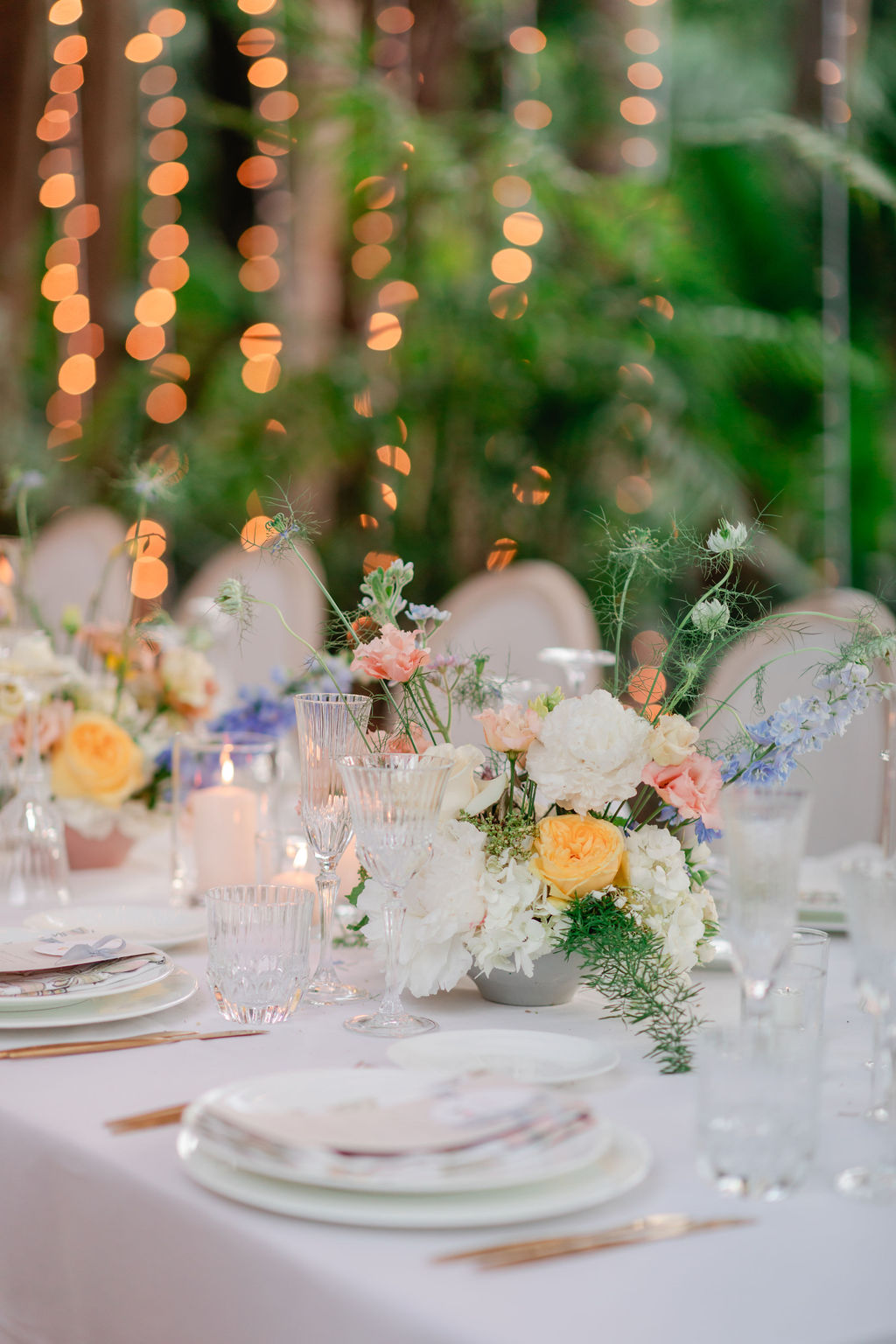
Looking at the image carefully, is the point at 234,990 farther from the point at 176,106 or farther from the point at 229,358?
the point at 176,106

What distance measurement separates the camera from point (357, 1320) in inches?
24.5

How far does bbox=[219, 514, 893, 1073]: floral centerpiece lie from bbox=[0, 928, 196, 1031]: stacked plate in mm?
169

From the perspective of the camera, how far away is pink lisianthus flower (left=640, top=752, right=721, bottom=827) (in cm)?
102

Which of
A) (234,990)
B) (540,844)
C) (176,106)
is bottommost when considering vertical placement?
(234,990)

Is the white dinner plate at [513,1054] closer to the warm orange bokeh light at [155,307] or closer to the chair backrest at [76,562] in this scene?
the chair backrest at [76,562]

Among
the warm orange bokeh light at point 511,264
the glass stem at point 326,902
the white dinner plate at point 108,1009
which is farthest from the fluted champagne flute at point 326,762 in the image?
the warm orange bokeh light at point 511,264

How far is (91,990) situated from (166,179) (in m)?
4.85

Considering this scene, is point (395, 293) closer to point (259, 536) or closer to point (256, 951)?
point (259, 536)

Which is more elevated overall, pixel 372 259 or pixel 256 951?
pixel 372 259

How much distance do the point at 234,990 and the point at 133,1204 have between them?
0.96 feet

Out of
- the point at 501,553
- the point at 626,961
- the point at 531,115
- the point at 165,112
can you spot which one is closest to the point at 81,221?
the point at 165,112

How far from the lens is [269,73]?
520 centimetres

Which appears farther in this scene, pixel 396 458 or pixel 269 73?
pixel 269 73

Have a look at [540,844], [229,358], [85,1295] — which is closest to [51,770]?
[540,844]
